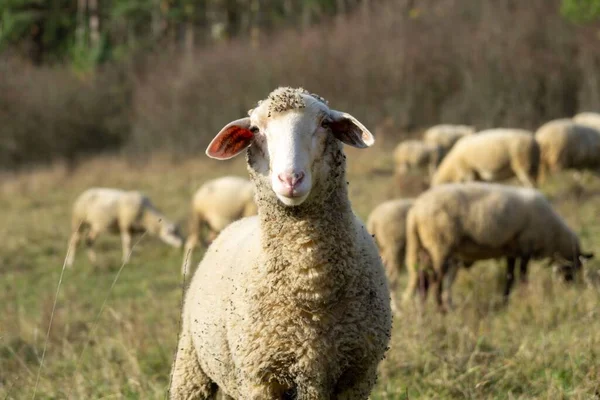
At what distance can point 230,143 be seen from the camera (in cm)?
292

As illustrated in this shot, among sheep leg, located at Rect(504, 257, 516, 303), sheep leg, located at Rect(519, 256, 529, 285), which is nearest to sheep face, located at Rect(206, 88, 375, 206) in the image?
sheep leg, located at Rect(504, 257, 516, 303)

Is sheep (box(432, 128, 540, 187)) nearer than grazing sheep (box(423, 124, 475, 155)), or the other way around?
sheep (box(432, 128, 540, 187))

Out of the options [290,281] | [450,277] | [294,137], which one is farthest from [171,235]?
[294,137]

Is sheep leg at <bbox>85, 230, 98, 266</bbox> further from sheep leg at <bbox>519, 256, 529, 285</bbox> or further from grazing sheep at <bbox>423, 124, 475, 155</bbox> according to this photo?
grazing sheep at <bbox>423, 124, 475, 155</bbox>

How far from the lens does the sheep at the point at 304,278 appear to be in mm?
2580

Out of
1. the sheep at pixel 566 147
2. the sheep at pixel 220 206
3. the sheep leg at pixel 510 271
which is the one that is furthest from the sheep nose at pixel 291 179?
the sheep at pixel 566 147

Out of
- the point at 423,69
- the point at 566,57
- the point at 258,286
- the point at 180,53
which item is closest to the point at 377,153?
the point at 423,69

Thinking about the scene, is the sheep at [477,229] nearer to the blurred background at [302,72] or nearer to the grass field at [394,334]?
the grass field at [394,334]

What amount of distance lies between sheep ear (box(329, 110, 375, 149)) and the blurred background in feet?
49.9

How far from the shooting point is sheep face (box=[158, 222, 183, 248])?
11.7 m

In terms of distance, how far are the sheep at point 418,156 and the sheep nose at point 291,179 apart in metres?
13.5

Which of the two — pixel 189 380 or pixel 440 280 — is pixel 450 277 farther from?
pixel 189 380

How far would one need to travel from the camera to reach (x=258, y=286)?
9.07 feet

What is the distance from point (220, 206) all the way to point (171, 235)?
3.87ft
